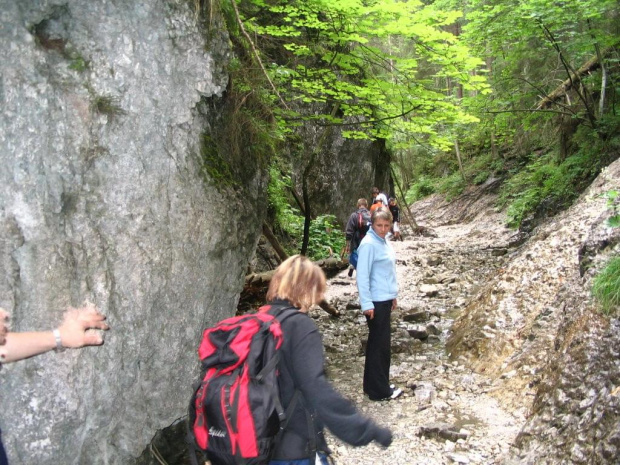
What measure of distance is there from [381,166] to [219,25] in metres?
17.7

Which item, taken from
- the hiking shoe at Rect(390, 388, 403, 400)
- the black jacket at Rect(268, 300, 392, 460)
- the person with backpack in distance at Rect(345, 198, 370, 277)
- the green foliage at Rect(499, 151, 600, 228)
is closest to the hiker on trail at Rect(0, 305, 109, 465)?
the black jacket at Rect(268, 300, 392, 460)

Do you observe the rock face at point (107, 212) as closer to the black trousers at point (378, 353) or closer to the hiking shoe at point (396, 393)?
the black trousers at point (378, 353)

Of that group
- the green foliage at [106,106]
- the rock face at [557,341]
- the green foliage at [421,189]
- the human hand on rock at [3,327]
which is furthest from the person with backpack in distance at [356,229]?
the green foliage at [421,189]

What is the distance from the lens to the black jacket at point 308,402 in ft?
7.40

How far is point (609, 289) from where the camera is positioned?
3762mm

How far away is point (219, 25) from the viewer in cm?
461

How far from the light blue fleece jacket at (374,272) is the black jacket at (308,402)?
9.15 feet

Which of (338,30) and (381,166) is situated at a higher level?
(338,30)

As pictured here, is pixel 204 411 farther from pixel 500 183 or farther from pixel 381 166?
pixel 500 183

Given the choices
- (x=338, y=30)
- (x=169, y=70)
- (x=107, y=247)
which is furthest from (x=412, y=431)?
(x=338, y=30)

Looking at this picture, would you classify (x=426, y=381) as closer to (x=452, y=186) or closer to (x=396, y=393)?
(x=396, y=393)

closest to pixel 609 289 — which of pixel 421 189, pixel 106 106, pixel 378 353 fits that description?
pixel 378 353

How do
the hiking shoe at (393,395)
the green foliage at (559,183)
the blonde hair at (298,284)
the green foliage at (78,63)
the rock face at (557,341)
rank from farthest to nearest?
the green foliage at (559,183) → the hiking shoe at (393,395) → the green foliage at (78,63) → the rock face at (557,341) → the blonde hair at (298,284)

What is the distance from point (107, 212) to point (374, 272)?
9.13ft
